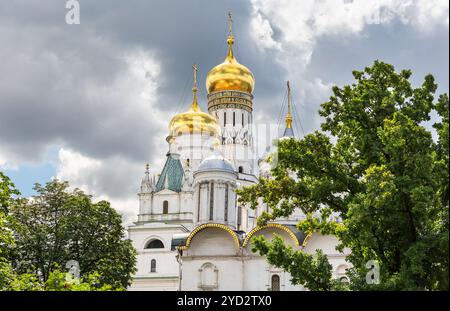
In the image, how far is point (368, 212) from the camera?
1697 centimetres

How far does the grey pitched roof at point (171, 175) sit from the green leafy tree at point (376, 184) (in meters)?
42.6

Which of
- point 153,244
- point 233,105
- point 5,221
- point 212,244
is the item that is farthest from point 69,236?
point 233,105

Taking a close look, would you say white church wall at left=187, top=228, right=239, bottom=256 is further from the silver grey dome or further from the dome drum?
the dome drum

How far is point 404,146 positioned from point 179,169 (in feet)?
160

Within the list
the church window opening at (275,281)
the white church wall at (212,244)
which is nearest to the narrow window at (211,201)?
the white church wall at (212,244)

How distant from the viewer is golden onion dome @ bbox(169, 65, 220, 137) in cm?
6731

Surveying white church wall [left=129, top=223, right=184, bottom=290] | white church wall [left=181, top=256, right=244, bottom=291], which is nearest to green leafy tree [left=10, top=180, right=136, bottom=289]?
white church wall [left=181, top=256, right=244, bottom=291]

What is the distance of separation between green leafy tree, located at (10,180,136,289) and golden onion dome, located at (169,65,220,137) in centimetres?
3125

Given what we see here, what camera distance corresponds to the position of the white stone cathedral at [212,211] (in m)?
39.7

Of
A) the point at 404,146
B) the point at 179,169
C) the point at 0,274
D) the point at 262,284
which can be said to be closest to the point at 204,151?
the point at 179,169

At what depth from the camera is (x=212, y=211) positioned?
44.8 meters

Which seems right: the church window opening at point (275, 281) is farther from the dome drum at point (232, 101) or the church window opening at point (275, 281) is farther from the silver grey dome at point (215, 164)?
the dome drum at point (232, 101)

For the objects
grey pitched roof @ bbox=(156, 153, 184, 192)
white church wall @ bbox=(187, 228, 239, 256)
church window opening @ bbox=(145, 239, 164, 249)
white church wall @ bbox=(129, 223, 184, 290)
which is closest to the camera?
white church wall @ bbox=(187, 228, 239, 256)
